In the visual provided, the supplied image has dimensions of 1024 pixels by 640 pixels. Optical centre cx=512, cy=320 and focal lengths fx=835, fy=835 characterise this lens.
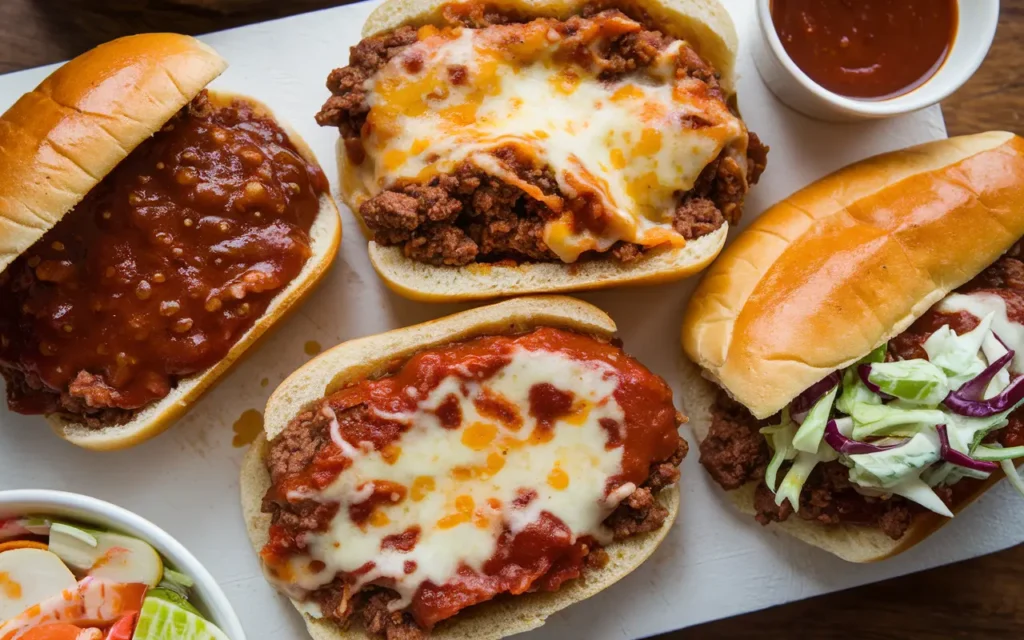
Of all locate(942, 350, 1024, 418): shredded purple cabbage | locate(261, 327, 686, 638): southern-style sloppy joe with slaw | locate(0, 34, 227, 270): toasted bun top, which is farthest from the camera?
locate(942, 350, 1024, 418): shredded purple cabbage

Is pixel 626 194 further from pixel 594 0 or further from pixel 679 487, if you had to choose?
pixel 679 487

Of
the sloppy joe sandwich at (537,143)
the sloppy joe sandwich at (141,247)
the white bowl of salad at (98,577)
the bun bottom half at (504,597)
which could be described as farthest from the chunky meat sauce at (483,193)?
the white bowl of salad at (98,577)

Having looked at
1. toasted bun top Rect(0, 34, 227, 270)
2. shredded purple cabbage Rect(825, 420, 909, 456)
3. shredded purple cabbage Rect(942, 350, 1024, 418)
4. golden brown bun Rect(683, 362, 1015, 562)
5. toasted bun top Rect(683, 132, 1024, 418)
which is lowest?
golden brown bun Rect(683, 362, 1015, 562)

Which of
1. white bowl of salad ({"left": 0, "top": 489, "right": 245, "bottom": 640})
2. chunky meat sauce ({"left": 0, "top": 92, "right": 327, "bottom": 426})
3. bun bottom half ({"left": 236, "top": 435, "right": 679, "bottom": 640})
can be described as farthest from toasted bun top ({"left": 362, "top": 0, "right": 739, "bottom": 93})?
white bowl of salad ({"left": 0, "top": 489, "right": 245, "bottom": 640})

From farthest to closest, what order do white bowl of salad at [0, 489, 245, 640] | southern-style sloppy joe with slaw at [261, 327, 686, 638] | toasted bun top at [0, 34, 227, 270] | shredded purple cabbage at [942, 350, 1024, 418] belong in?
1. shredded purple cabbage at [942, 350, 1024, 418]
2. southern-style sloppy joe with slaw at [261, 327, 686, 638]
3. toasted bun top at [0, 34, 227, 270]
4. white bowl of salad at [0, 489, 245, 640]

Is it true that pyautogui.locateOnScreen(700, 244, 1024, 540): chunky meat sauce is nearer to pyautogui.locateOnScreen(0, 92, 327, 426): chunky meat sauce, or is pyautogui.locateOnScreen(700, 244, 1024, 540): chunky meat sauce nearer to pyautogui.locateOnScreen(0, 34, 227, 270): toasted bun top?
pyautogui.locateOnScreen(0, 92, 327, 426): chunky meat sauce

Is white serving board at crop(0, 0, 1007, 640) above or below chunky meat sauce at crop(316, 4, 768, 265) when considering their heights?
below

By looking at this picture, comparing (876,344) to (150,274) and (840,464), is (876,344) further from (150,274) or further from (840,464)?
(150,274)
